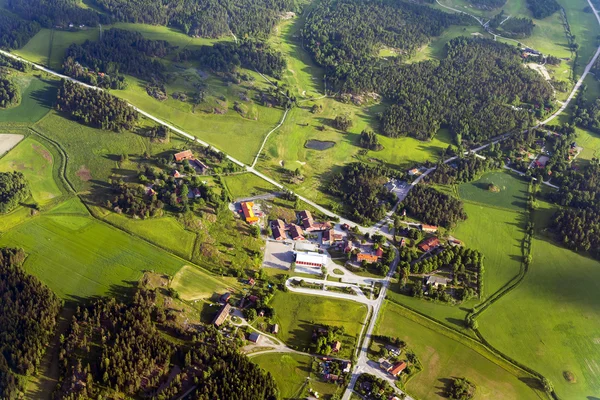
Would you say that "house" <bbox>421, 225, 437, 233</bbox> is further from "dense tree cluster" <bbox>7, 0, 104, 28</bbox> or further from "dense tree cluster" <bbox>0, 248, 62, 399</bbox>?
"dense tree cluster" <bbox>7, 0, 104, 28</bbox>

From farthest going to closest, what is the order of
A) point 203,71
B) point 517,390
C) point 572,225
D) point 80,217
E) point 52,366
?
1. point 203,71
2. point 572,225
3. point 80,217
4. point 517,390
5. point 52,366

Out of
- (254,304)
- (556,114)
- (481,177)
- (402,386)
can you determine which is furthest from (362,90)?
(402,386)

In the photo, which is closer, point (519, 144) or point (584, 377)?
point (584, 377)

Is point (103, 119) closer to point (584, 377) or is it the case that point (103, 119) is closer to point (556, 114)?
point (584, 377)

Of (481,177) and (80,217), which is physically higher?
(481,177)

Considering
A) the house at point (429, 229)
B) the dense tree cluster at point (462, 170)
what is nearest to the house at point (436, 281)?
the house at point (429, 229)

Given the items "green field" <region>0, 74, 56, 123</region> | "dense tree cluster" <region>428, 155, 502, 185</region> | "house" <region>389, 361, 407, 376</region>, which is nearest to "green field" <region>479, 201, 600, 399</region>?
"house" <region>389, 361, 407, 376</region>

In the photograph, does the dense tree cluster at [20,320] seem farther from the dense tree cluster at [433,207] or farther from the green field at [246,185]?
the dense tree cluster at [433,207]
